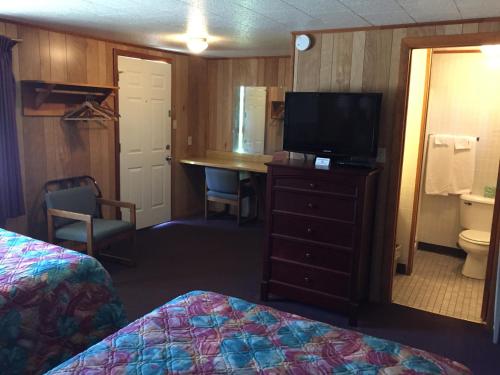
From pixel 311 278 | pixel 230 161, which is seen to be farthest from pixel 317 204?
pixel 230 161

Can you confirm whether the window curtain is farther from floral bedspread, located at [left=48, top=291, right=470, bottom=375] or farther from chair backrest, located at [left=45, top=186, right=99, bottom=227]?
floral bedspread, located at [left=48, top=291, right=470, bottom=375]

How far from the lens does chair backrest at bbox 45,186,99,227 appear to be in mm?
3934

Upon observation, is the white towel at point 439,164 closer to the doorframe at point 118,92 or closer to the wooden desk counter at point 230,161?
the wooden desk counter at point 230,161

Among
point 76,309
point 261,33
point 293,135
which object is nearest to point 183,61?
point 261,33

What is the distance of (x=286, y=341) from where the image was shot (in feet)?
5.43

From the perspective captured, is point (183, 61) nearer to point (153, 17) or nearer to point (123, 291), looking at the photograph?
point (153, 17)

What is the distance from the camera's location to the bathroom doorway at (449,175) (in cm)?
404

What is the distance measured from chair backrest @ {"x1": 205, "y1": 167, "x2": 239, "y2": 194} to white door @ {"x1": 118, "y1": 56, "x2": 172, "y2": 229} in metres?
0.56

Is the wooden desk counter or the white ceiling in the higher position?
the white ceiling

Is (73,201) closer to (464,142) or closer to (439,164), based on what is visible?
(439,164)

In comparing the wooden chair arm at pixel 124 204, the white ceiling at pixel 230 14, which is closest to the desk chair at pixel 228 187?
the wooden chair arm at pixel 124 204

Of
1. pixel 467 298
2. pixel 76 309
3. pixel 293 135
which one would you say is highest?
pixel 293 135

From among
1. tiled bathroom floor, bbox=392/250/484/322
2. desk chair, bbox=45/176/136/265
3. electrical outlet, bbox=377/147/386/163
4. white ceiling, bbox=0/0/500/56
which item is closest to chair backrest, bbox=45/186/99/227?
desk chair, bbox=45/176/136/265

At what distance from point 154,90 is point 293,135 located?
2.42 meters
